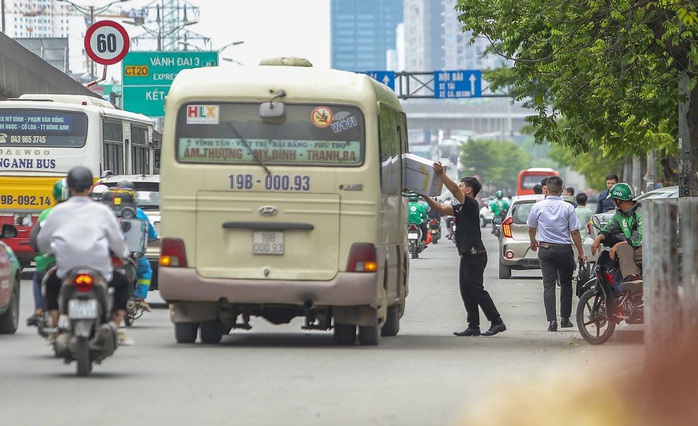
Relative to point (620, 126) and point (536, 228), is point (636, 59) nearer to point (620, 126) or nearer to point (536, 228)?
point (620, 126)

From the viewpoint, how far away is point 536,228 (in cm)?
1798

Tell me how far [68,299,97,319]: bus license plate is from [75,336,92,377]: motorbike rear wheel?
199 mm

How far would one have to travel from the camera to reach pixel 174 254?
47.1 feet

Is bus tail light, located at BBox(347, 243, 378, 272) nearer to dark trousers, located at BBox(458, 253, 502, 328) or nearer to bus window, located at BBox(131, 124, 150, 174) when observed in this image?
dark trousers, located at BBox(458, 253, 502, 328)

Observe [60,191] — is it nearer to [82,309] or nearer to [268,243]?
[268,243]

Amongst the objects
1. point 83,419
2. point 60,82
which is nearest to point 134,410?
point 83,419

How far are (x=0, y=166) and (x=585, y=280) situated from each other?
12736mm

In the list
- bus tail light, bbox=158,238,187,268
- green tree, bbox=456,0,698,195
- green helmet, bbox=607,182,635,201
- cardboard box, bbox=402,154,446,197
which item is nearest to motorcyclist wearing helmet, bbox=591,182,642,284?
green helmet, bbox=607,182,635,201

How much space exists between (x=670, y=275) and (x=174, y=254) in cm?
466

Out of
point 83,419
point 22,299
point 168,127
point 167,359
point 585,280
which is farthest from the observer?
point 22,299

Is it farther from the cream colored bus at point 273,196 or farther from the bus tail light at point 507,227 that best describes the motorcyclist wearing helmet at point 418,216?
the cream colored bus at point 273,196

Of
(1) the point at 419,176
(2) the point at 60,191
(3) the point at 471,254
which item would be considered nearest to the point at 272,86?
(2) the point at 60,191

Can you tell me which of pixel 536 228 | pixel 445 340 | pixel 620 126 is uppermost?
pixel 620 126

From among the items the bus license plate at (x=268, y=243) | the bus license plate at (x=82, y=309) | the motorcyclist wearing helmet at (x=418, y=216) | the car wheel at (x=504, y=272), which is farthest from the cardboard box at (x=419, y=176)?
the motorcyclist wearing helmet at (x=418, y=216)
